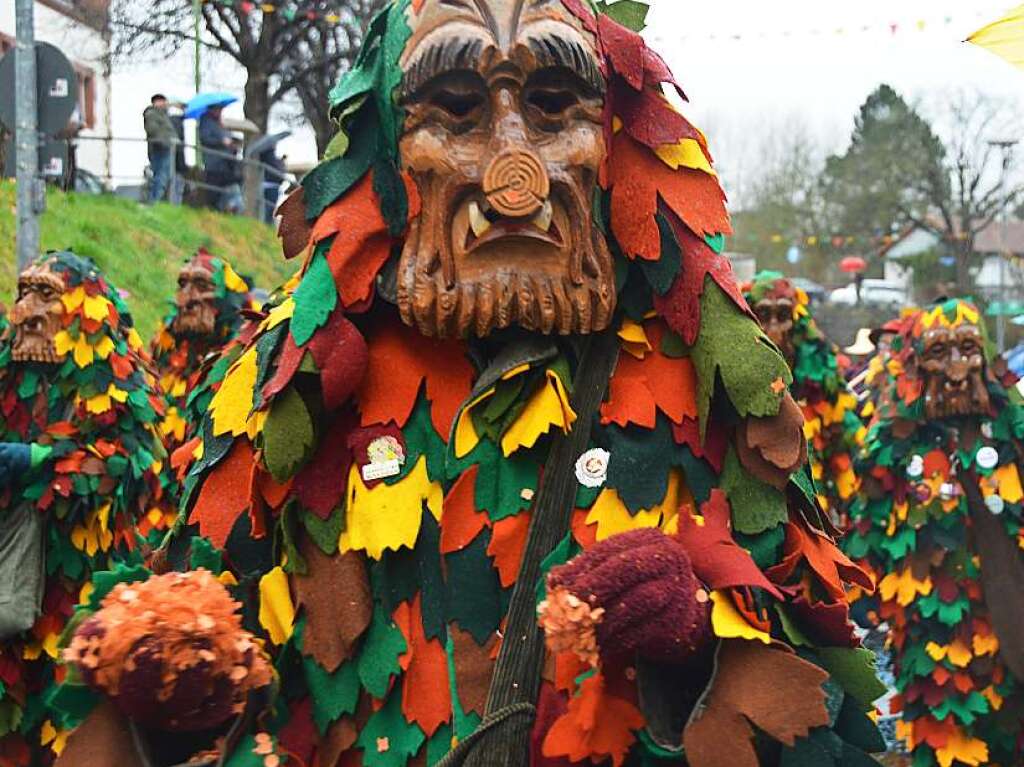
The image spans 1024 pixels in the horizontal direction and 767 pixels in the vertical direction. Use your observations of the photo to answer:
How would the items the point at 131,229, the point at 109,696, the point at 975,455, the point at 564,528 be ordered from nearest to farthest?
the point at 109,696
the point at 564,528
the point at 975,455
the point at 131,229

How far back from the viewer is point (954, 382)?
6.83 metres

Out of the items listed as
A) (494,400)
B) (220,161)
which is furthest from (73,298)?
(220,161)

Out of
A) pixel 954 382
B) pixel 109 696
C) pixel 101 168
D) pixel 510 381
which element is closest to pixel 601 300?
pixel 510 381

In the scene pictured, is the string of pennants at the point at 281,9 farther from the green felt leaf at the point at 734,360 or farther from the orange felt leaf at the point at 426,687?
the orange felt leaf at the point at 426,687

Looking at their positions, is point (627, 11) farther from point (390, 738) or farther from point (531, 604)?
point (390, 738)

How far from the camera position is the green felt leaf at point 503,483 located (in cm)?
272

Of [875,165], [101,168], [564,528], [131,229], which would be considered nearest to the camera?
[564,528]

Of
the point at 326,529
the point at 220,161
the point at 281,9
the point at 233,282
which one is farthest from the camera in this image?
→ the point at 281,9

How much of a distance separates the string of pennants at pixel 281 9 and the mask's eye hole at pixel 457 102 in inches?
823

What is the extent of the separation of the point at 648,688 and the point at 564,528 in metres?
0.39

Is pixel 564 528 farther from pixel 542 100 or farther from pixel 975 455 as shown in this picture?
pixel 975 455

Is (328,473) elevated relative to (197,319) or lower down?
elevated

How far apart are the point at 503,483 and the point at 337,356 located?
0.37 metres

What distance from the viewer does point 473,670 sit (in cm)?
265
